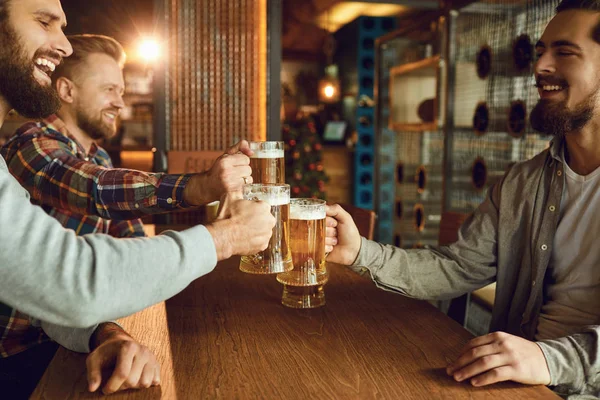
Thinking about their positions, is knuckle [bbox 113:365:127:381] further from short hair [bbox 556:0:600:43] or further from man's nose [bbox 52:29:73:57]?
short hair [bbox 556:0:600:43]

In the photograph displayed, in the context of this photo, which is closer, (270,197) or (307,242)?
(270,197)

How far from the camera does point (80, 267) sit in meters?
0.86

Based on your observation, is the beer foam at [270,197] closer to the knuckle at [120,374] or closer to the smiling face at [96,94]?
the knuckle at [120,374]

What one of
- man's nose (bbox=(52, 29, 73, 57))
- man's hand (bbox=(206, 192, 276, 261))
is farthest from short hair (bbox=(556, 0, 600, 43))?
man's nose (bbox=(52, 29, 73, 57))

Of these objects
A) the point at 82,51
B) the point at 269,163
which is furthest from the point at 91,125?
the point at 269,163

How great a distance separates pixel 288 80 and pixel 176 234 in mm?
10836

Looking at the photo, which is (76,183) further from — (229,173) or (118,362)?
(118,362)

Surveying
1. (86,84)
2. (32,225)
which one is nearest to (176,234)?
(32,225)

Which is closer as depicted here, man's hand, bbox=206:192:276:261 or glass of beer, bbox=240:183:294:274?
man's hand, bbox=206:192:276:261

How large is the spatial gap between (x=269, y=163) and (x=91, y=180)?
0.71 meters

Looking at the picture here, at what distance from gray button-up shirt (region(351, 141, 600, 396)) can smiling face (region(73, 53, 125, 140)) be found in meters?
1.27

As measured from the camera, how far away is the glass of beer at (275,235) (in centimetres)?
115

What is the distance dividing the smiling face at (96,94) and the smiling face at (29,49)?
816mm

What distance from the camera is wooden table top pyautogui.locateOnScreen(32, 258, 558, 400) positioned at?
38.0 inches
